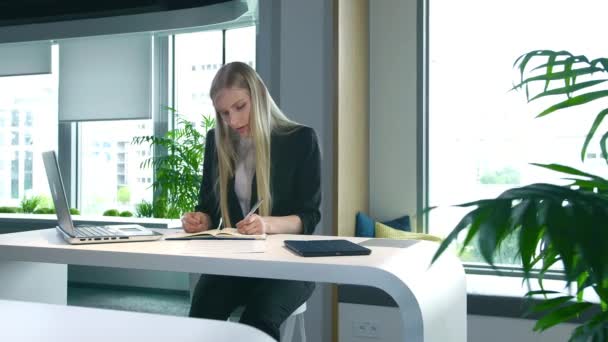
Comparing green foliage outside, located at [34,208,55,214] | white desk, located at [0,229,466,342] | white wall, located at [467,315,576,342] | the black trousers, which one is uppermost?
white desk, located at [0,229,466,342]

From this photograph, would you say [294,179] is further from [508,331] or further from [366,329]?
[508,331]

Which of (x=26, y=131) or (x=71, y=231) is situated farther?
(x=26, y=131)

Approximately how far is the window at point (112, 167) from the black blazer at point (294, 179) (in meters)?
3.99

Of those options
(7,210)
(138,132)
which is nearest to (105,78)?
(138,132)

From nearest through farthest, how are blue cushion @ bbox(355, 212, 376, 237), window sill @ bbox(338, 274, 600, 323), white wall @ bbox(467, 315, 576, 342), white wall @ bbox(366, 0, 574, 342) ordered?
white wall @ bbox(467, 315, 576, 342), window sill @ bbox(338, 274, 600, 323), blue cushion @ bbox(355, 212, 376, 237), white wall @ bbox(366, 0, 574, 342)

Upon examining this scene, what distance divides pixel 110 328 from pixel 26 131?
675 centimetres

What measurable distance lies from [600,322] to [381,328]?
222 centimetres

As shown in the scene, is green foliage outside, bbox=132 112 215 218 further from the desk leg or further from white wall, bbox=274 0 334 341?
the desk leg

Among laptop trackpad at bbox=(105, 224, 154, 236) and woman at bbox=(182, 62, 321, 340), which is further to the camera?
woman at bbox=(182, 62, 321, 340)

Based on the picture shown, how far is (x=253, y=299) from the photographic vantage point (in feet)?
6.37

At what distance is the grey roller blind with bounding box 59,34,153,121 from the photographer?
6012 millimetres

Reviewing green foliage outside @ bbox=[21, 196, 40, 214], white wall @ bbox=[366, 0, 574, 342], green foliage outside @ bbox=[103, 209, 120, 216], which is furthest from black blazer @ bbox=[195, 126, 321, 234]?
green foliage outside @ bbox=[21, 196, 40, 214]

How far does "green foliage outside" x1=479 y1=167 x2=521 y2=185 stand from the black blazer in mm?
2345

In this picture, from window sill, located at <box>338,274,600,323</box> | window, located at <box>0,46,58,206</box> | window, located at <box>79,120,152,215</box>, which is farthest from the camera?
window, located at <box>0,46,58,206</box>
